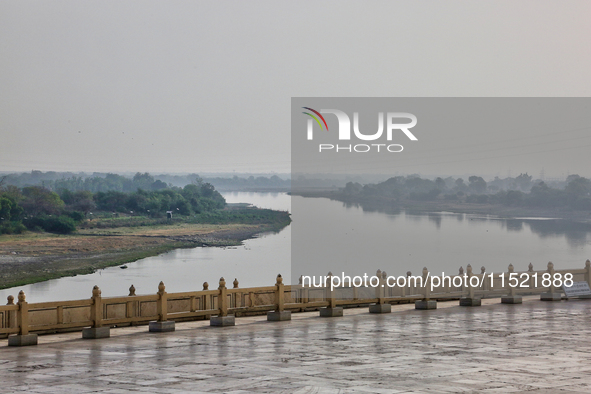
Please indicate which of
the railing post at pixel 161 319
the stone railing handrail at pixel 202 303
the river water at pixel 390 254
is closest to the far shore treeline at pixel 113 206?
the river water at pixel 390 254

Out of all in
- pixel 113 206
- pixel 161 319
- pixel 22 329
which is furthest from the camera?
pixel 113 206

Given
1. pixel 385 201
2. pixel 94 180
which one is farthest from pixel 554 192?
pixel 94 180

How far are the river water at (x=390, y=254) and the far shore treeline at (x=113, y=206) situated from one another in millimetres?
13164

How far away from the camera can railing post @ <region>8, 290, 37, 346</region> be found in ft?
52.0

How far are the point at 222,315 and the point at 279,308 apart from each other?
2.03 m

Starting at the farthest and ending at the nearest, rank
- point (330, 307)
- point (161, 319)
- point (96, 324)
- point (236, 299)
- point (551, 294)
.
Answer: point (551, 294)
point (330, 307)
point (236, 299)
point (161, 319)
point (96, 324)

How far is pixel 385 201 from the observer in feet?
266

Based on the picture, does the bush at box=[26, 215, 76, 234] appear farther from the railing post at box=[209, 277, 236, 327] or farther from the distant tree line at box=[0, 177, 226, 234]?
the railing post at box=[209, 277, 236, 327]

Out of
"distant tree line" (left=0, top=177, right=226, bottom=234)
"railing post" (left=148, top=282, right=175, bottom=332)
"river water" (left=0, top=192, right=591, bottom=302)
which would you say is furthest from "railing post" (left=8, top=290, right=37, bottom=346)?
"distant tree line" (left=0, top=177, right=226, bottom=234)

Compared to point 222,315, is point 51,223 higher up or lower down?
higher up

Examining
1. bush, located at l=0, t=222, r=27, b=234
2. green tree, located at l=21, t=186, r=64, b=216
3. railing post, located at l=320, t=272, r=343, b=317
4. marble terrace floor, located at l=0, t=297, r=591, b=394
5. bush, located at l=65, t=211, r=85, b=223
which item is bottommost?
marble terrace floor, located at l=0, t=297, r=591, b=394

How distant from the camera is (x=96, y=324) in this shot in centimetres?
1716

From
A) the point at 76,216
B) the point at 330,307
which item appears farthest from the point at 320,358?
the point at 76,216

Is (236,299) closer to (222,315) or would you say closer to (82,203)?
(222,315)
